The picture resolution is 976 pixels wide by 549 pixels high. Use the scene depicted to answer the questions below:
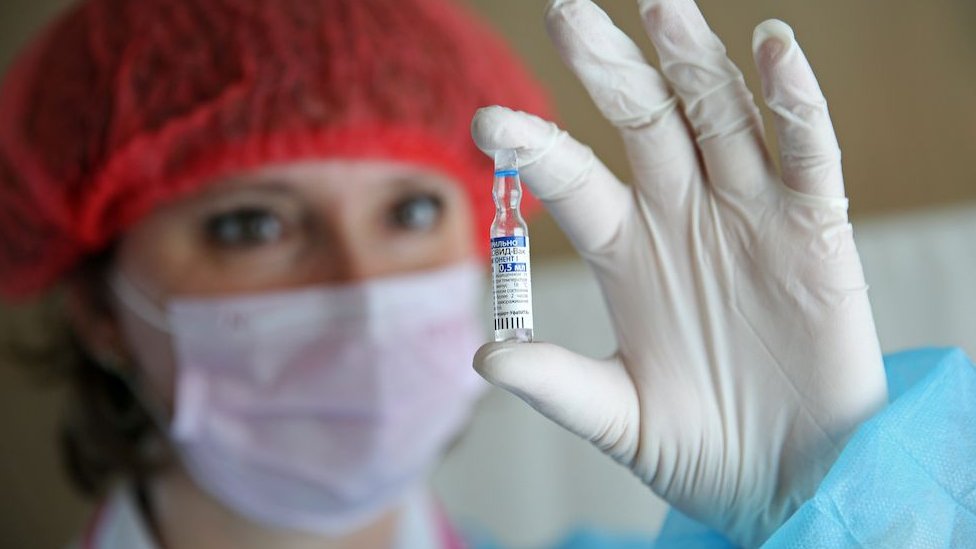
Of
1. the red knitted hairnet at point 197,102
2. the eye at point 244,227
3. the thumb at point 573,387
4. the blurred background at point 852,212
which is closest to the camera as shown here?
the thumb at point 573,387

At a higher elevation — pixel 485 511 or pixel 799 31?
pixel 799 31

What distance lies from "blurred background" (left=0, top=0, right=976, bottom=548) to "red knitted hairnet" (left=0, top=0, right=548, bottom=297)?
0.38 metres

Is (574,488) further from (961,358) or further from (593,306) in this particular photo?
(961,358)

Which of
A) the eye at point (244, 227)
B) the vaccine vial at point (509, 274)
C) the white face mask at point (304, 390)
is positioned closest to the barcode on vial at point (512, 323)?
the vaccine vial at point (509, 274)

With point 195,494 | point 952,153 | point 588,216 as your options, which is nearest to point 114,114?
point 195,494

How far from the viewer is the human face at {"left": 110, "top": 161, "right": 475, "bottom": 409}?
123 cm

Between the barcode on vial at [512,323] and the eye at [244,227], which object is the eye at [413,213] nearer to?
the eye at [244,227]

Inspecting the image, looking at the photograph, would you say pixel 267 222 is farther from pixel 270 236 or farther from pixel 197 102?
pixel 197 102

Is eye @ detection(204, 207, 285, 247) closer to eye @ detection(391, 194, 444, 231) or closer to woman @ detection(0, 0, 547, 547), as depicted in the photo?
woman @ detection(0, 0, 547, 547)

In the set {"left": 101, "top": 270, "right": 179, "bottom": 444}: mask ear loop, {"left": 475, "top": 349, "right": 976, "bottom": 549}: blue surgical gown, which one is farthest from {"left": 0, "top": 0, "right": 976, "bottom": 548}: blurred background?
{"left": 475, "top": 349, "right": 976, "bottom": 549}: blue surgical gown

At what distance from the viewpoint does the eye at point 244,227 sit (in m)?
1.25

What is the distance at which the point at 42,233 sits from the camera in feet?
4.21

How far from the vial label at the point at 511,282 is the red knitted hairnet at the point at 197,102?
62cm

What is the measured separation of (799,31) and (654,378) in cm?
110
